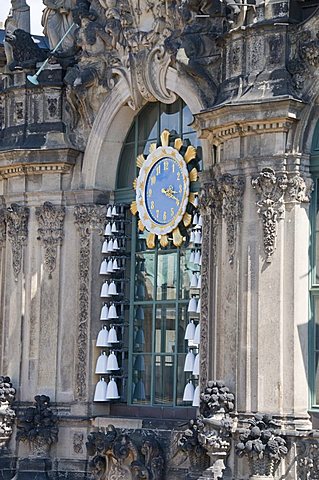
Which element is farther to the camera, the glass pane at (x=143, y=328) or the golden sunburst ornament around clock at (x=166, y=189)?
the glass pane at (x=143, y=328)

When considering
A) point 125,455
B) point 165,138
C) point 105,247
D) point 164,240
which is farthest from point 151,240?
point 125,455

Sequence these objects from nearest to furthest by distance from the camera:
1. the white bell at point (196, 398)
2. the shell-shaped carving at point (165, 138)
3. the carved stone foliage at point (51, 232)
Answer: the white bell at point (196, 398) < the shell-shaped carving at point (165, 138) < the carved stone foliage at point (51, 232)

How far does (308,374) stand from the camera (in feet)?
74.4

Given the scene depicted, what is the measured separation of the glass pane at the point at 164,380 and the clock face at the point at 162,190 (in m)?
1.93

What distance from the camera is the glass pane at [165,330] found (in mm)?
25266

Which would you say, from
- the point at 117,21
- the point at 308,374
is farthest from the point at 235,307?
the point at 117,21

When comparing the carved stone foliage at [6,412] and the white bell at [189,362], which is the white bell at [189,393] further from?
the carved stone foliage at [6,412]

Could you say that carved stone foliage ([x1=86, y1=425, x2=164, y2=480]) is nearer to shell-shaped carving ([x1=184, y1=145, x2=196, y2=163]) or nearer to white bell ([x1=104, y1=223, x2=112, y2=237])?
white bell ([x1=104, y1=223, x2=112, y2=237])

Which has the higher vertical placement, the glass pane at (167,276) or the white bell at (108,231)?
the white bell at (108,231)

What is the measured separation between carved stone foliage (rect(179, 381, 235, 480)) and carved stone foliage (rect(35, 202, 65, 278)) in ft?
15.6

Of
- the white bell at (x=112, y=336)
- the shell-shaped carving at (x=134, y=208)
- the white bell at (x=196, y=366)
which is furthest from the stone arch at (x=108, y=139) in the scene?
the white bell at (x=196, y=366)

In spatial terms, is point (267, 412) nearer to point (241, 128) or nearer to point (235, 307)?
point (235, 307)

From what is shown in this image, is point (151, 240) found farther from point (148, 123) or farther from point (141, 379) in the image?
point (141, 379)

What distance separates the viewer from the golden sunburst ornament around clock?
25.0 metres
